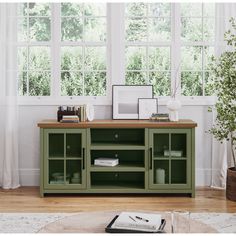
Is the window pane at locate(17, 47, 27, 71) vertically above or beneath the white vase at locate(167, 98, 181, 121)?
above

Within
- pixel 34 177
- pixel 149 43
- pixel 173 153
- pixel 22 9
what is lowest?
pixel 34 177

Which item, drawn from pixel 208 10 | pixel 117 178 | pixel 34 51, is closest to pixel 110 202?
pixel 117 178

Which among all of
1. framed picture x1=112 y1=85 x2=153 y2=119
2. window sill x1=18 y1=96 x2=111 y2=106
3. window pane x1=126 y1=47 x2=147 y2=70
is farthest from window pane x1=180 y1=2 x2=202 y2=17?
window sill x1=18 y1=96 x2=111 y2=106

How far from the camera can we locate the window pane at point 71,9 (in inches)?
217

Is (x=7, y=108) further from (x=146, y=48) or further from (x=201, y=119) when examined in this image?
(x=201, y=119)

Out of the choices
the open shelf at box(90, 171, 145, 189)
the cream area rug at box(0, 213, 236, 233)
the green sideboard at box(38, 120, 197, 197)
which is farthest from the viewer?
the open shelf at box(90, 171, 145, 189)

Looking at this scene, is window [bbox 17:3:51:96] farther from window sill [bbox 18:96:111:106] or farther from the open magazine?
the open magazine

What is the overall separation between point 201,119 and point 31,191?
2091 millimetres

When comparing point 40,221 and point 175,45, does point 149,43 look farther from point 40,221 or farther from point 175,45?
point 40,221

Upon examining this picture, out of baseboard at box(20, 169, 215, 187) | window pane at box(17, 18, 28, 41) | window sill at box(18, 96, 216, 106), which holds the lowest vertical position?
baseboard at box(20, 169, 215, 187)

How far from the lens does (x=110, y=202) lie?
470 cm

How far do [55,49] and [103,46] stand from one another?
22.0 inches

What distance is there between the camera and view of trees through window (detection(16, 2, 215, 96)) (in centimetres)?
552

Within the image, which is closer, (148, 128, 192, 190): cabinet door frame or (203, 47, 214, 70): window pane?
(148, 128, 192, 190): cabinet door frame
